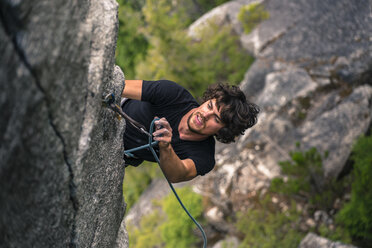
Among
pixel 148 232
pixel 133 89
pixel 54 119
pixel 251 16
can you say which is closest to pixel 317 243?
pixel 148 232

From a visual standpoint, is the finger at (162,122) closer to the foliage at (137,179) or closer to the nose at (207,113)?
the nose at (207,113)

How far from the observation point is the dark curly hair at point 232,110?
261 cm

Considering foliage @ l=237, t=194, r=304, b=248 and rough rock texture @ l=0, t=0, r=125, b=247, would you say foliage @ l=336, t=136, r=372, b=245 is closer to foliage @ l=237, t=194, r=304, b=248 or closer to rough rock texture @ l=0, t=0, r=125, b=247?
foliage @ l=237, t=194, r=304, b=248

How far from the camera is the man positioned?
2.53m

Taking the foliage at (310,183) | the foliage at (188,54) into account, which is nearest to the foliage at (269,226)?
the foliage at (310,183)

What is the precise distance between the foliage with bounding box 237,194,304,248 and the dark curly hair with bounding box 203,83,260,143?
3355mm

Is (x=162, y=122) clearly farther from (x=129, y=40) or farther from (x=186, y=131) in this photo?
(x=129, y=40)

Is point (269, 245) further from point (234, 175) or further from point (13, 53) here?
point (13, 53)

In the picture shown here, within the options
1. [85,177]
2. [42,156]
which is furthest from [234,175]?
[42,156]

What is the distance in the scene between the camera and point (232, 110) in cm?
262

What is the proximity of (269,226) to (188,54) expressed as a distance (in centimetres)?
503

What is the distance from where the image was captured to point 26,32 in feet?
3.42

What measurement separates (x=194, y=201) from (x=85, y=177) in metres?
4.88

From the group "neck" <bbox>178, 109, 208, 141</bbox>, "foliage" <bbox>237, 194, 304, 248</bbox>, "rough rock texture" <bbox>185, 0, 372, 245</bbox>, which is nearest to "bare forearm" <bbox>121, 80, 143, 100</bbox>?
"neck" <bbox>178, 109, 208, 141</bbox>
